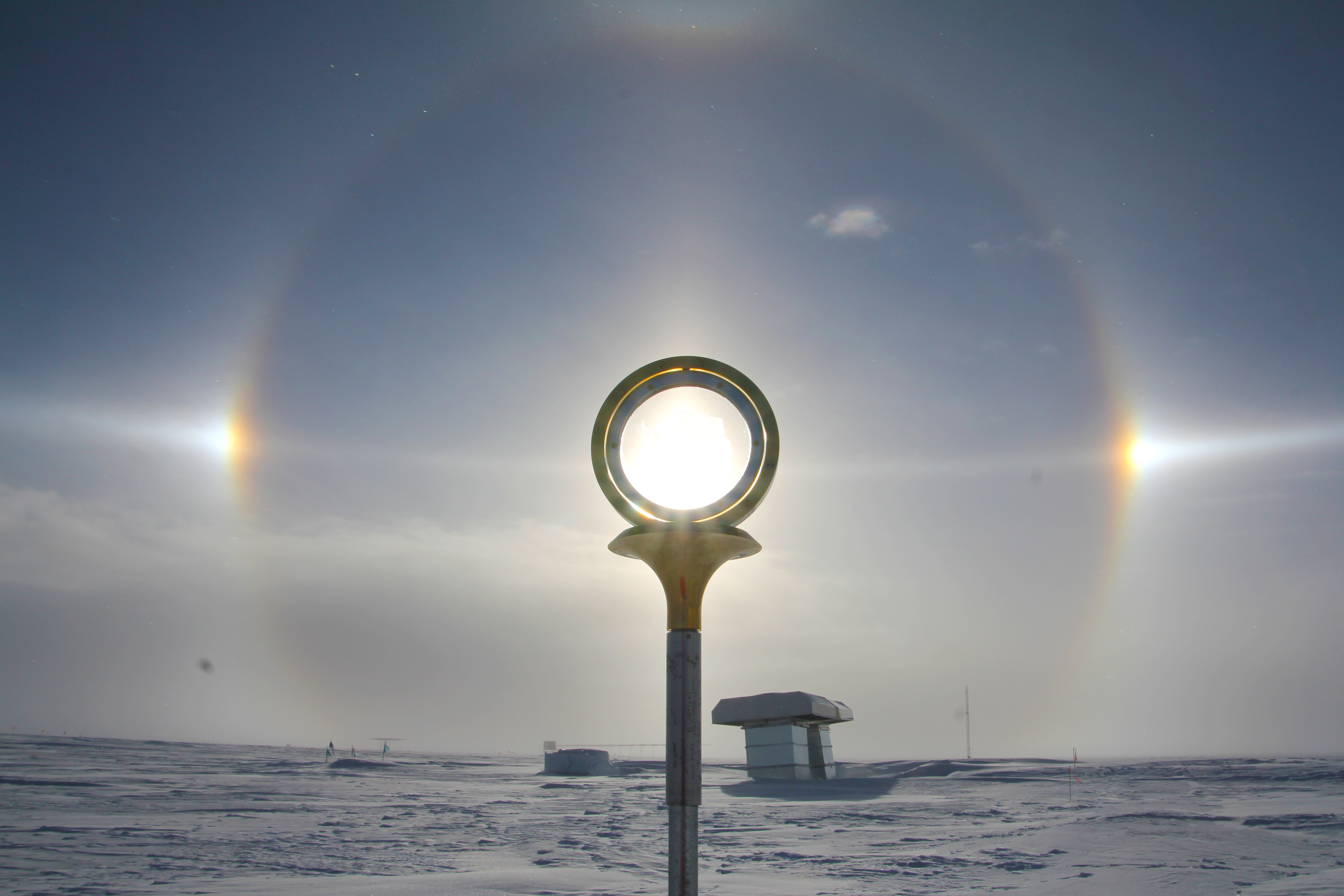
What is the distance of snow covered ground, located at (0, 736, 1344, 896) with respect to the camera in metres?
8.34

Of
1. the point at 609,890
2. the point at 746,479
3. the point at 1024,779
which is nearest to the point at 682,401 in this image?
the point at 746,479

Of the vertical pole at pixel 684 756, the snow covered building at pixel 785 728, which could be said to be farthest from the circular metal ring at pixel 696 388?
the snow covered building at pixel 785 728

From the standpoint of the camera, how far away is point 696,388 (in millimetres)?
2502

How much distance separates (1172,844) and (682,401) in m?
11.7

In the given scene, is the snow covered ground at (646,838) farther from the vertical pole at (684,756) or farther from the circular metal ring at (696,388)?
the circular metal ring at (696,388)

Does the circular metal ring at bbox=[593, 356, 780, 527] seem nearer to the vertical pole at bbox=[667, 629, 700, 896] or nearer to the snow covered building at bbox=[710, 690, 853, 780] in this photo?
the vertical pole at bbox=[667, 629, 700, 896]

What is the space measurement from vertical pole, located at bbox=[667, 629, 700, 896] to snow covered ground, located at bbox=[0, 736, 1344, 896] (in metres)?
6.73

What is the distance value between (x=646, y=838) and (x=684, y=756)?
11348 millimetres

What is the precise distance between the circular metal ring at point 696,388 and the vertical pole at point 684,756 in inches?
14.2

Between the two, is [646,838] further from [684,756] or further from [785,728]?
[785,728]

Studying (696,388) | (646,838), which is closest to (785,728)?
(646,838)

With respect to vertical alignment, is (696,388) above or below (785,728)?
above

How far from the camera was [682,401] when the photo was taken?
251cm

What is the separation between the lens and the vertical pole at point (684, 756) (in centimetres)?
199
